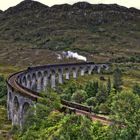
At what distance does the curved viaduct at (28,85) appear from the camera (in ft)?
309

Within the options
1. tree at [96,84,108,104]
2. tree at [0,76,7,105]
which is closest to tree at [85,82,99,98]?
tree at [96,84,108,104]

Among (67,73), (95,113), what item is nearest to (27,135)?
(95,113)

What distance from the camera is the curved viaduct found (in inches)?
3706

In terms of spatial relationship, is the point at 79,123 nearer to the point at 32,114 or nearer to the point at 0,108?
the point at 32,114

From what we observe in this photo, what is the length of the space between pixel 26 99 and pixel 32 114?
74.3 ft

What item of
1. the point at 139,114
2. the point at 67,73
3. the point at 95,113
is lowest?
the point at 67,73

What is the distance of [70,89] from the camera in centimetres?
12812

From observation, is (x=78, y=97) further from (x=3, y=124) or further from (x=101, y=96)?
(x=3, y=124)

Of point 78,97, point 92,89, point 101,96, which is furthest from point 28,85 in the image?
point 101,96

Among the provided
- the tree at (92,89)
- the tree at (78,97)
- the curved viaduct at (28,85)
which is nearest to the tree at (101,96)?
the tree at (78,97)

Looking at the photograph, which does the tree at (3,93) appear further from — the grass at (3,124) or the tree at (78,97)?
the tree at (78,97)

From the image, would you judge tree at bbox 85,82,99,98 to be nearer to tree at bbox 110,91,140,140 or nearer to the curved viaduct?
the curved viaduct

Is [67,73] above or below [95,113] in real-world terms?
below

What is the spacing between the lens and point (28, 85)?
154500 mm
